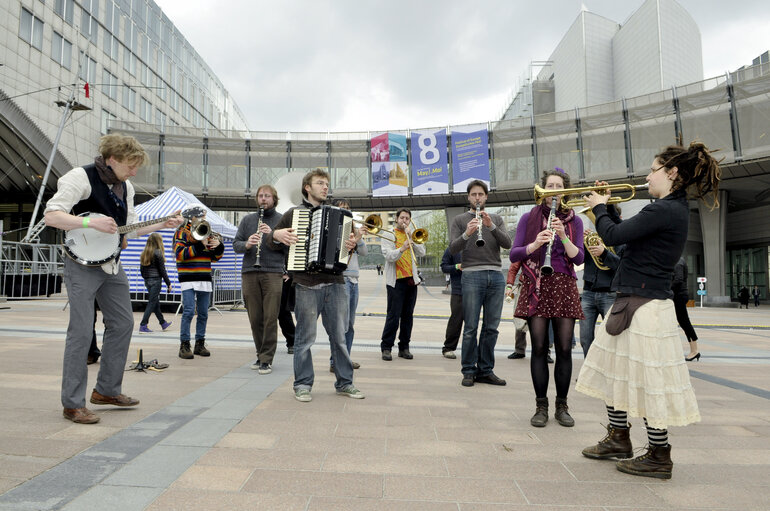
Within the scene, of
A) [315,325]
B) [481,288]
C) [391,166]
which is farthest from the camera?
[391,166]

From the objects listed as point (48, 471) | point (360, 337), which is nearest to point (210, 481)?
point (48, 471)

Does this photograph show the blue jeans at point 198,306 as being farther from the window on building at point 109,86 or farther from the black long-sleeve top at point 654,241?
the window on building at point 109,86

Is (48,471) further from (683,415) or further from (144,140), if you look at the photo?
(144,140)

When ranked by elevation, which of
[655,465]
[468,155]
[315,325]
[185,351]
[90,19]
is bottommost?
[655,465]

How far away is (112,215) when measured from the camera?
376 cm

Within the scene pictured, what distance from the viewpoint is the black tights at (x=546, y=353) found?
149 inches

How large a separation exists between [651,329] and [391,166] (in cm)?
3183

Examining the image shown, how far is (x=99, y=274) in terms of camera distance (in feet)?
12.1

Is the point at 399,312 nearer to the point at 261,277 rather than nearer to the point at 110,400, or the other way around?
the point at 261,277

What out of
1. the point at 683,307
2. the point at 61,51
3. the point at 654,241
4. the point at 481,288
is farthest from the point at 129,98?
the point at 654,241

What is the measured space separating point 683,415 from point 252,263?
4536 mm

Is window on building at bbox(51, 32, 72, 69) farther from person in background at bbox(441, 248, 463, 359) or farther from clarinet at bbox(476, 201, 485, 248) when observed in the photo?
clarinet at bbox(476, 201, 485, 248)

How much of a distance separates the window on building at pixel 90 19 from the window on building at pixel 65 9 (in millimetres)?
1058

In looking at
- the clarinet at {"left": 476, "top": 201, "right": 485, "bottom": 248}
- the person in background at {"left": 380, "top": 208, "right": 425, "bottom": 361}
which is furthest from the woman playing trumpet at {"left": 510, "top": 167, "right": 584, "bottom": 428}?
the person in background at {"left": 380, "top": 208, "right": 425, "bottom": 361}
